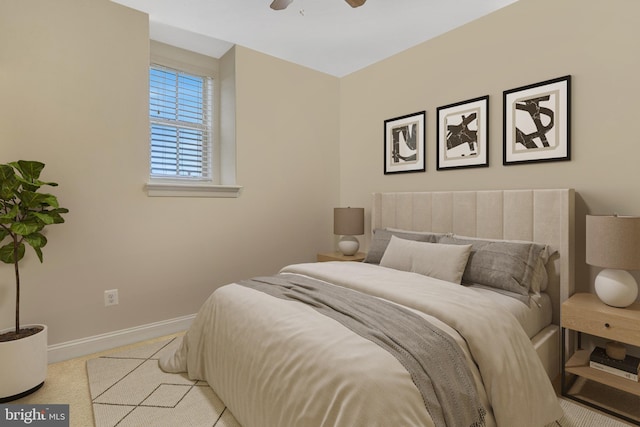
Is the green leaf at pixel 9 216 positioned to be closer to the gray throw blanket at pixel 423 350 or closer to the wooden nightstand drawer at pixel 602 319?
the gray throw blanket at pixel 423 350

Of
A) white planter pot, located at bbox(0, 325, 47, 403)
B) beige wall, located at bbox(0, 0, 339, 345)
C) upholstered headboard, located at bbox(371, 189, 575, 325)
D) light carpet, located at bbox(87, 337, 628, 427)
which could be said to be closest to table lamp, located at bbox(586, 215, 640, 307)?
upholstered headboard, located at bbox(371, 189, 575, 325)

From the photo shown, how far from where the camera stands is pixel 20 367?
6.48 feet

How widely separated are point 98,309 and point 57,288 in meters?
0.33

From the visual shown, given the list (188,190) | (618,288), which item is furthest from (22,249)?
(618,288)

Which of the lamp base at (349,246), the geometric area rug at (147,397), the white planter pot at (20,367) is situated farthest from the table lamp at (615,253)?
the white planter pot at (20,367)

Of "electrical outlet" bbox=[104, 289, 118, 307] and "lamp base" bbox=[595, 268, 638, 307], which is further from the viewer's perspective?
"electrical outlet" bbox=[104, 289, 118, 307]

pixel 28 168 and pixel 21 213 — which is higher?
pixel 28 168

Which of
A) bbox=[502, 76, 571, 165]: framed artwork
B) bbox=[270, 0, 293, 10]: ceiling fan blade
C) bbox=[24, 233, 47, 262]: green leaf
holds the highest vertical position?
bbox=[270, 0, 293, 10]: ceiling fan blade

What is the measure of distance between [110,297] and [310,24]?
9.63ft

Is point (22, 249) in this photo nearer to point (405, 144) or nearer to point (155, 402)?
point (155, 402)

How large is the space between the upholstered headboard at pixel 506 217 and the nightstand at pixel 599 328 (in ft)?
0.83

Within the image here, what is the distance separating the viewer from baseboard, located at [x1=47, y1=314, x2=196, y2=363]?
2486 mm

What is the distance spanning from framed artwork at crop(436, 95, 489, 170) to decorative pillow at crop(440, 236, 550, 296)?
2.78 feet

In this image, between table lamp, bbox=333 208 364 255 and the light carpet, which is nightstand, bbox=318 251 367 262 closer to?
table lamp, bbox=333 208 364 255
